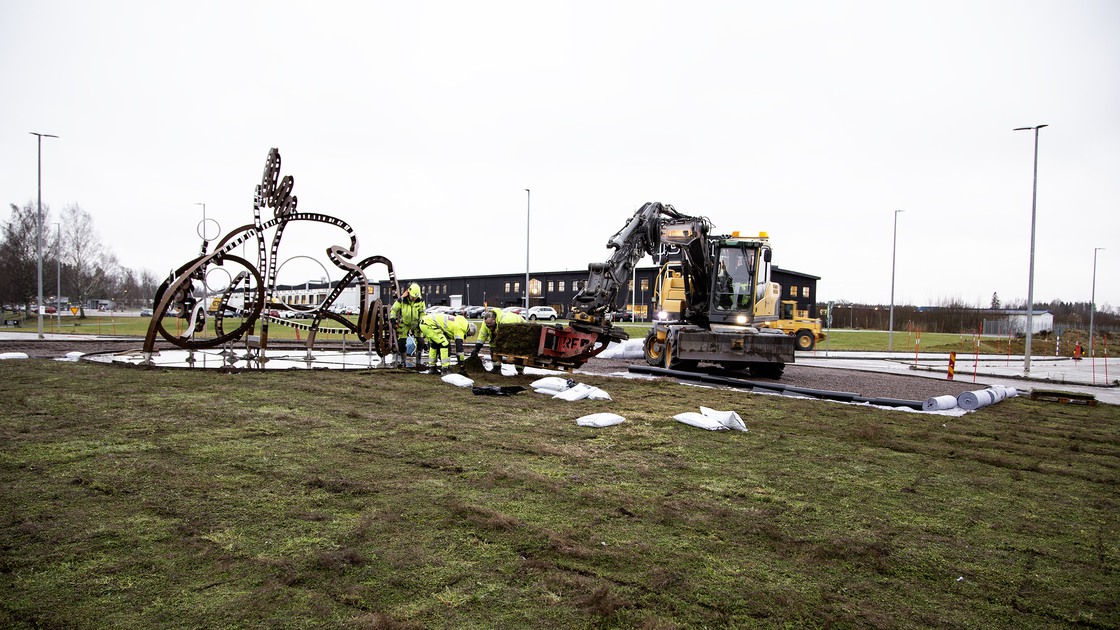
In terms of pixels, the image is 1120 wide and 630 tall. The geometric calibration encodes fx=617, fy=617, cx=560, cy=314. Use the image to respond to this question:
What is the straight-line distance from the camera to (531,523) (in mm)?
4672

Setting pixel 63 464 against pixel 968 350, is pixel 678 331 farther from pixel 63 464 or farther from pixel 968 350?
pixel 968 350

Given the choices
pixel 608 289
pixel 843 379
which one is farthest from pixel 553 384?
pixel 843 379

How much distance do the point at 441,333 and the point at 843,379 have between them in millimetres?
11408

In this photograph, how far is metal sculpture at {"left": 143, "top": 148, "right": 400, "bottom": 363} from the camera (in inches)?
557

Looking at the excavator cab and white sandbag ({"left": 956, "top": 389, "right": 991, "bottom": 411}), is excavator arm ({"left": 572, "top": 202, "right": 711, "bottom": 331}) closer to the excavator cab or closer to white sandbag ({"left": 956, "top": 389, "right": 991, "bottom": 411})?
the excavator cab

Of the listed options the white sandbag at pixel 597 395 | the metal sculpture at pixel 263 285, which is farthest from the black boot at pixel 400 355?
the white sandbag at pixel 597 395

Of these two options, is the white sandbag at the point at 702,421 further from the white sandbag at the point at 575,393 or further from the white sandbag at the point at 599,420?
the white sandbag at the point at 575,393

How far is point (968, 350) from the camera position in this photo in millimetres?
38656

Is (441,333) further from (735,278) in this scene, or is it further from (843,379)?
(843,379)

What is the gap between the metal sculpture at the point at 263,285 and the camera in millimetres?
14156

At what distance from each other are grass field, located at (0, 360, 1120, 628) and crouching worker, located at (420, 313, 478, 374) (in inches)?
185

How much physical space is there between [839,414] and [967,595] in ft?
23.4

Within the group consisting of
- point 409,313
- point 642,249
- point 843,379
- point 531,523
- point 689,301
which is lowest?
point 843,379

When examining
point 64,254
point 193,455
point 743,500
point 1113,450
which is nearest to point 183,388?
point 193,455
